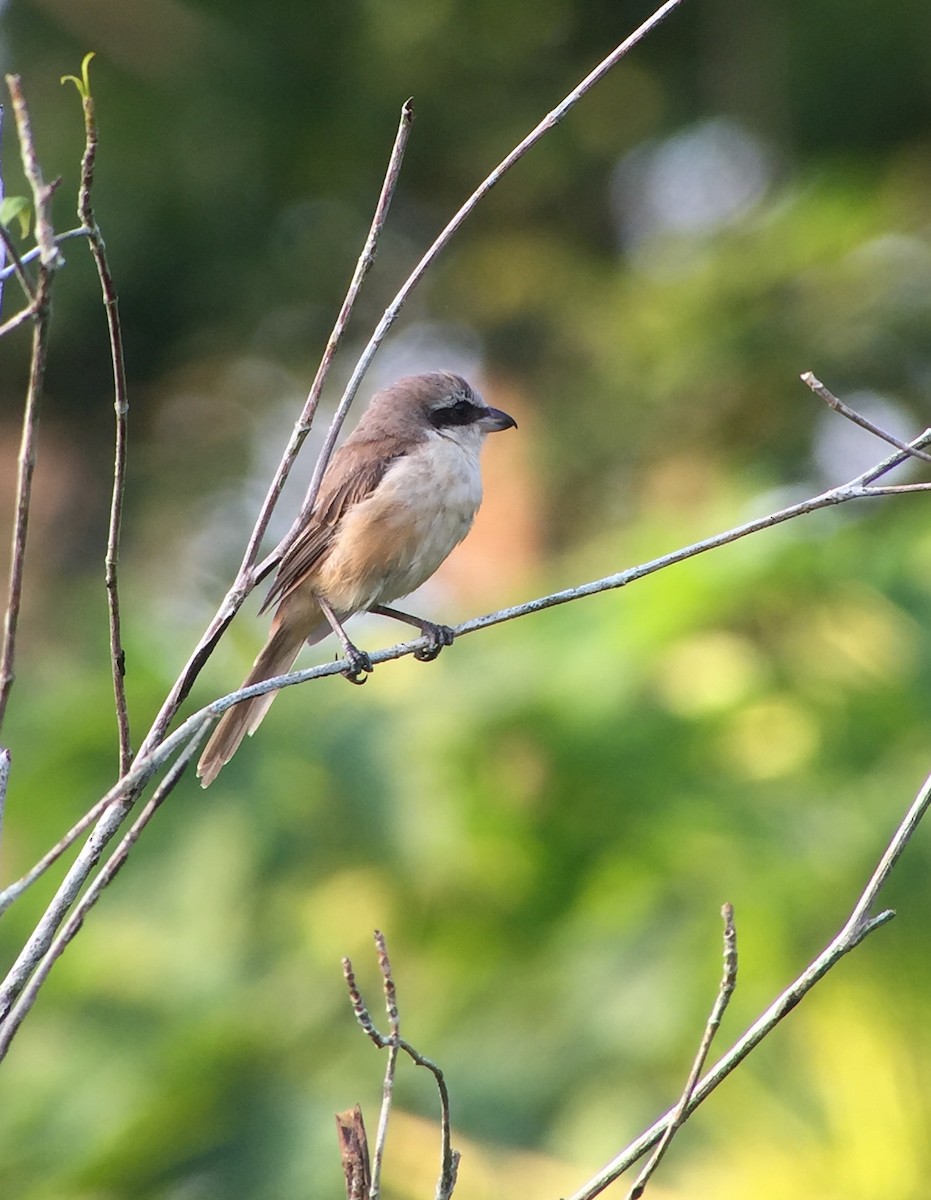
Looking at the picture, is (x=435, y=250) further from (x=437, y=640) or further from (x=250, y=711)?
(x=250, y=711)

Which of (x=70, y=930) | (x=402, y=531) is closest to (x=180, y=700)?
(x=70, y=930)

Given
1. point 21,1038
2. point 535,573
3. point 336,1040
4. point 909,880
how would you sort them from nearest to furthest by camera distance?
point 909,880 < point 336,1040 < point 21,1038 < point 535,573

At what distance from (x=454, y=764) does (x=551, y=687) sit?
54 cm

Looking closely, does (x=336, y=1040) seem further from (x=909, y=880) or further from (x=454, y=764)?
(x=909, y=880)

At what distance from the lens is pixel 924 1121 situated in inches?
191

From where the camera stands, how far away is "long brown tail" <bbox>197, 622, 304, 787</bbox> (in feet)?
11.3

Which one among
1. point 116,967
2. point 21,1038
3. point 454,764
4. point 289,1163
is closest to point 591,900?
point 454,764

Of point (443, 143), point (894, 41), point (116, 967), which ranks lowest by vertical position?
point (116, 967)

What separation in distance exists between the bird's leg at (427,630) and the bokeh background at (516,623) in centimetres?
181

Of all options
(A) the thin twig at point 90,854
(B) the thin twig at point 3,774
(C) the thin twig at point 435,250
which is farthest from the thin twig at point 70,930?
(C) the thin twig at point 435,250

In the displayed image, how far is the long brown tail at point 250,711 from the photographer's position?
344 centimetres

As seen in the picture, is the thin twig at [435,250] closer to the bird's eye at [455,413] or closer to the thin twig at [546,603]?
the thin twig at [546,603]

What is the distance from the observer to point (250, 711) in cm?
367

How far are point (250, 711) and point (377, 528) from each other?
0.66 metres
